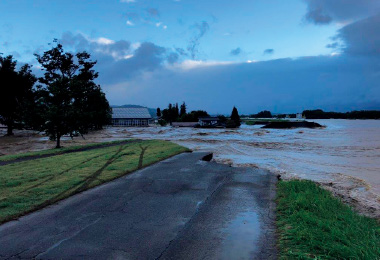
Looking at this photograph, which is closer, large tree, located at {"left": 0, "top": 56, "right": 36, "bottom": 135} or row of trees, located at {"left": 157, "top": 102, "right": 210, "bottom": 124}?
large tree, located at {"left": 0, "top": 56, "right": 36, "bottom": 135}

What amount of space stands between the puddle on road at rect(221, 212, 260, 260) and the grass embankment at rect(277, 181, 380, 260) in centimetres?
43

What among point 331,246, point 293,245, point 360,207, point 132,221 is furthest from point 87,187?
point 360,207

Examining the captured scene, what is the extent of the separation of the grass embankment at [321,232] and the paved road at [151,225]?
0.89 feet

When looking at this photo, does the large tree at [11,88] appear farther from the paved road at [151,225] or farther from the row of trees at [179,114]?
the row of trees at [179,114]

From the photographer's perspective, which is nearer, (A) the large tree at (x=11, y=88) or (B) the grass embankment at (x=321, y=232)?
(B) the grass embankment at (x=321, y=232)

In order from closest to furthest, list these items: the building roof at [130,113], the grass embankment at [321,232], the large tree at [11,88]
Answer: the grass embankment at [321,232] < the large tree at [11,88] < the building roof at [130,113]

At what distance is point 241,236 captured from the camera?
432 centimetres

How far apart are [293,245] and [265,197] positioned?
2.85 metres

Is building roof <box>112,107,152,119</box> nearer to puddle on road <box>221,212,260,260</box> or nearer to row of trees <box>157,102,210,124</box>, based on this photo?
row of trees <box>157,102,210,124</box>

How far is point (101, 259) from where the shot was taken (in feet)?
11.7

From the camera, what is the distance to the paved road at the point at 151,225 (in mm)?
3777

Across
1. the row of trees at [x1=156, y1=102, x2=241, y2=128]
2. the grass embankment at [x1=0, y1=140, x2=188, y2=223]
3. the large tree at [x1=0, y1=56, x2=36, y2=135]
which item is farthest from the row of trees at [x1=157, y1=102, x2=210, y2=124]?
the grass embankment at [x1=0, y1=140, x2=188, y2=223]

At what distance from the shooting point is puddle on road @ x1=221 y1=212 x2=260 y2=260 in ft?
12.4

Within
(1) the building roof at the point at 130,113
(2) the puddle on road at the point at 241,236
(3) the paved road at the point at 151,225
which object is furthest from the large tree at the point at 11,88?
(1) the building roof at the point at 130,113
